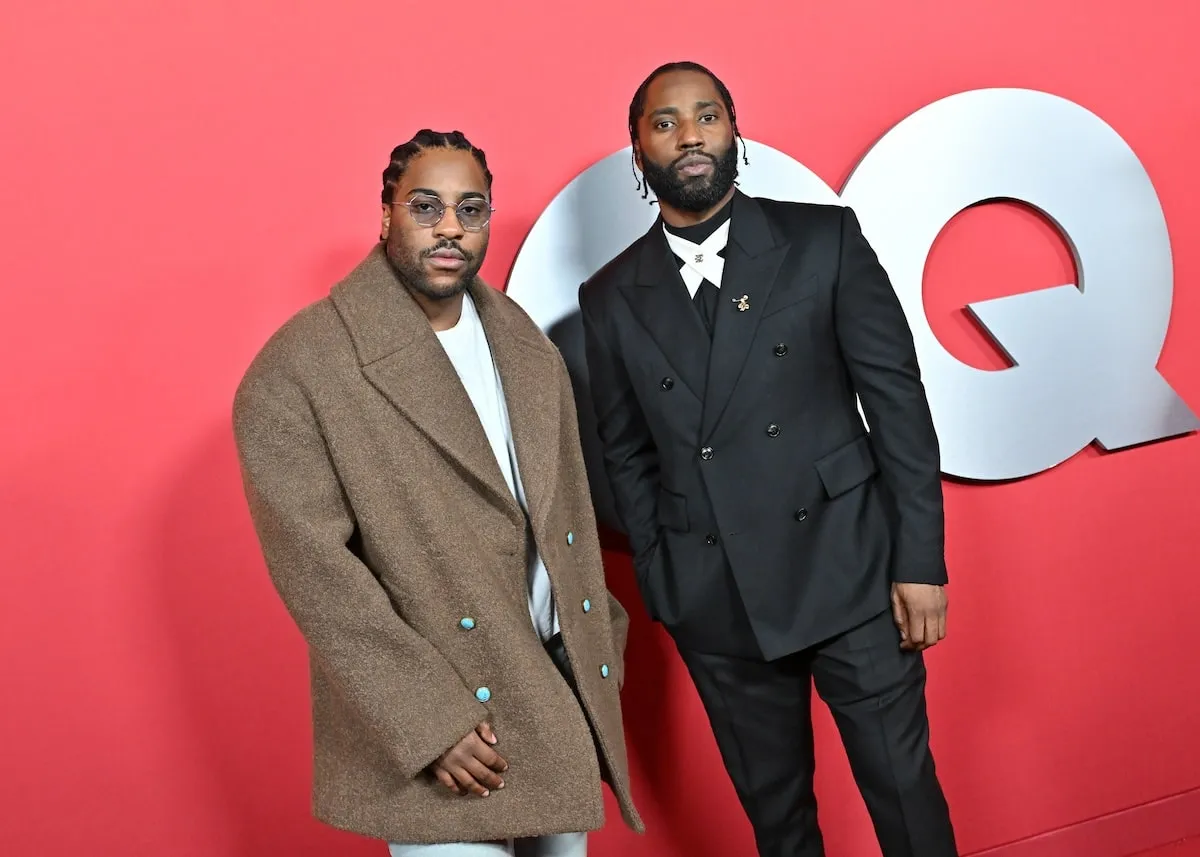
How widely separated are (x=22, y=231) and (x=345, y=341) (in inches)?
32.1

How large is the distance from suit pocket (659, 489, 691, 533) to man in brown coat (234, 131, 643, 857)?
35cm

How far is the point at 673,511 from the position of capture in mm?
2285

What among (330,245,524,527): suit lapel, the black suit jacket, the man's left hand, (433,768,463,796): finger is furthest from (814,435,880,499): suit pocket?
(433,768,463,796): finger

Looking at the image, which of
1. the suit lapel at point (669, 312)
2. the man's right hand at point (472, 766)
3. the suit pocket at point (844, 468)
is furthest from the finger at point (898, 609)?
the man's right hand at point (472, 766)

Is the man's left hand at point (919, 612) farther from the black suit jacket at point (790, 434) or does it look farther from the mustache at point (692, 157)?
the mustache at point (692, 157)

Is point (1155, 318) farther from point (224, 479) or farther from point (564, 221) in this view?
point (224, 479)

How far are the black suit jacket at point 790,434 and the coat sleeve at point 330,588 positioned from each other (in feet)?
2.16

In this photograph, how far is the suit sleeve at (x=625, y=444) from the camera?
7.66 ft

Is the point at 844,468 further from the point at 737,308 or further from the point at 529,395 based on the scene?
the point at 529,395

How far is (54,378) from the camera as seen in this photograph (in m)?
2.28

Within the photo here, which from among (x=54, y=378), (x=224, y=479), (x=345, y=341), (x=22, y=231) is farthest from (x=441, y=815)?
(x=22, y=231)

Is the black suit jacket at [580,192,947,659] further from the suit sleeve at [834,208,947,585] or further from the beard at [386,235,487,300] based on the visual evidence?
the beard at [386,235,487,300]

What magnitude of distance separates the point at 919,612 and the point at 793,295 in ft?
2.00

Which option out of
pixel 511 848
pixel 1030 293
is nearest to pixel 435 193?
pixel 511 848
